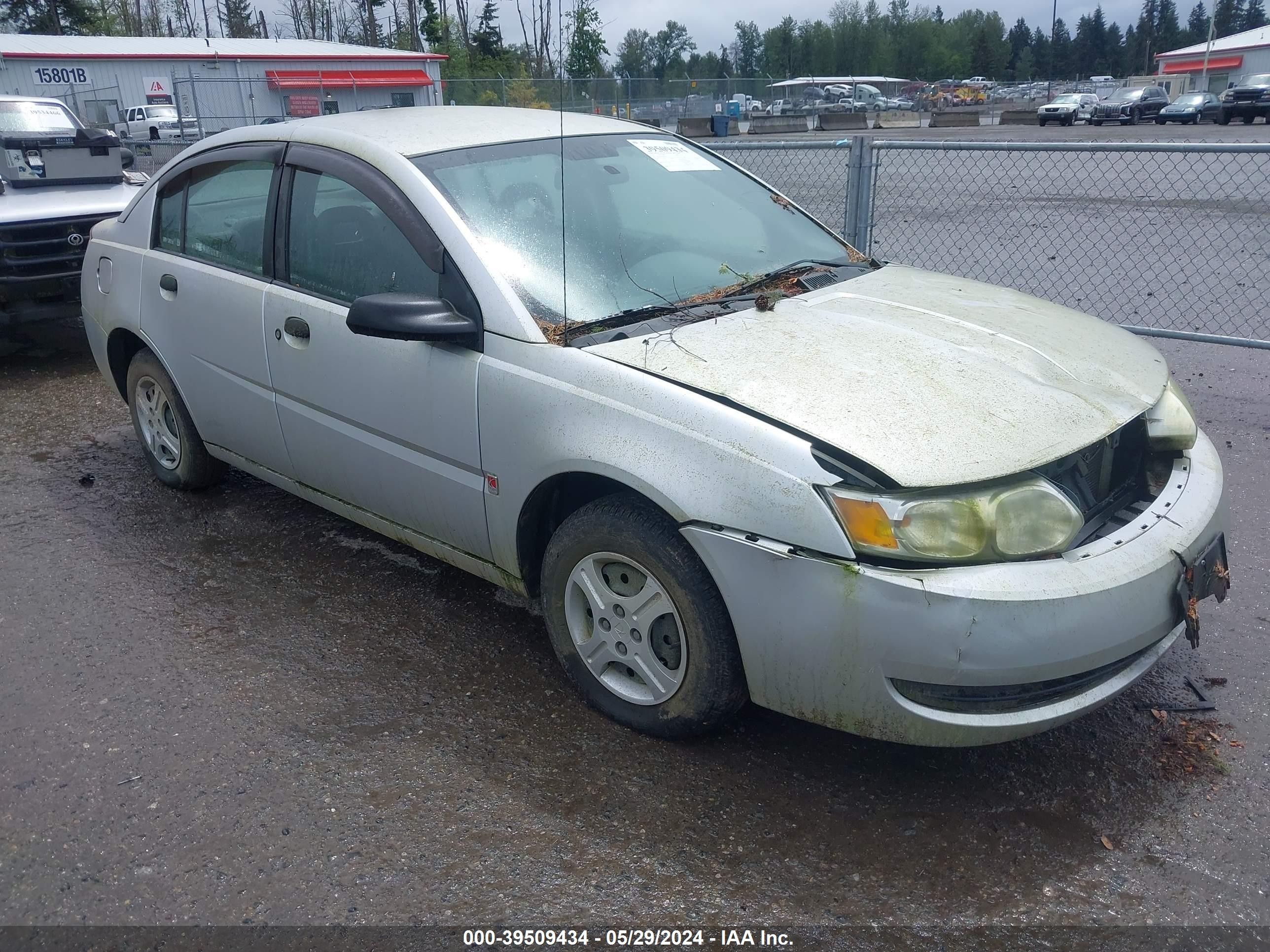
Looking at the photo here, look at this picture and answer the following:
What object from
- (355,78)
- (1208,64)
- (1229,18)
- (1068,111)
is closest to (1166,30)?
(1229,18)

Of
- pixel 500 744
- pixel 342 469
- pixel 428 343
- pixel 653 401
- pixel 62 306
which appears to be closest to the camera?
pixel 653 401

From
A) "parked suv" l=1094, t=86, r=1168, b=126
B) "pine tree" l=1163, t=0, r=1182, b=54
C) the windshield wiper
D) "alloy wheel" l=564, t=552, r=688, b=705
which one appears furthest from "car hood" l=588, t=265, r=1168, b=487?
"pine tree" l=1163, t=0, r=1182, b=54

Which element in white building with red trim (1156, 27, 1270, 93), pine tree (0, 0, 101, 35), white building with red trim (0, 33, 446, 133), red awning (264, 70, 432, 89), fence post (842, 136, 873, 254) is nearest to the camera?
fence post (842, 136, 873, 254)

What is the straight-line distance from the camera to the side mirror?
287cm

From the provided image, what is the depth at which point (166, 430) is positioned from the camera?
4.70 metres

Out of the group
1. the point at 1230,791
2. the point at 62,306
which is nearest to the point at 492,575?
the point at 1230,791

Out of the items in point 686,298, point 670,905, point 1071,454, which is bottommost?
point 670,905

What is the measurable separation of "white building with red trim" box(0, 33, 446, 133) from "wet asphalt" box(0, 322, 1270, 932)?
3217cm

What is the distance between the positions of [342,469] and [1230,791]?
2.94m

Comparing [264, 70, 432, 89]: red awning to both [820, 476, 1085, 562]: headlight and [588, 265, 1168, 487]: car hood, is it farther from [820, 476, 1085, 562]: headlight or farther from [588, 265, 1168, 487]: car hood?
[820, 476, 1085, 562]: headlight

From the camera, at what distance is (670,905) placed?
7.61 ft

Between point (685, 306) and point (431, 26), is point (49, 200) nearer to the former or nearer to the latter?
point (685, 306)

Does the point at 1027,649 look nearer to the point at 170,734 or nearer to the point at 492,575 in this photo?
the point at 492,575

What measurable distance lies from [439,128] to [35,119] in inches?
277
